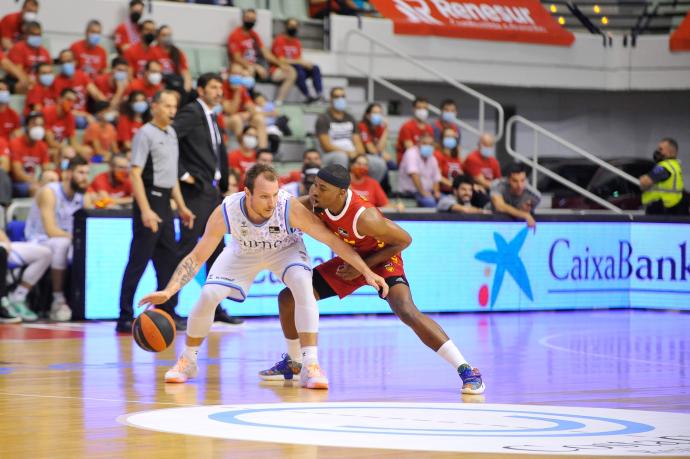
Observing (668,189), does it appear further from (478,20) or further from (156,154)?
(156,154)

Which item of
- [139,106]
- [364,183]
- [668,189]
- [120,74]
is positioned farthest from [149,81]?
[668,189]

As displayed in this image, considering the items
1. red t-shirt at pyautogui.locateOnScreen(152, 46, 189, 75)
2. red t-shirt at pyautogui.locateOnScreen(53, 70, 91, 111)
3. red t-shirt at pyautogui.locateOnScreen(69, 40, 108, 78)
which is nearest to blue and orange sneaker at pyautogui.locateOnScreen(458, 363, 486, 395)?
Result: red t-shirt at pyautogui.locateOnScreen(53, 70, 91, 111)

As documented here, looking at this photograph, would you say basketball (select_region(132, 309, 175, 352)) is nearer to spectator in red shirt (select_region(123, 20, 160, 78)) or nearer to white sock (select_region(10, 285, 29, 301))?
white sock (select_region(10, 285, 29, 301))

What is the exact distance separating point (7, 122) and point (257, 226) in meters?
8.81

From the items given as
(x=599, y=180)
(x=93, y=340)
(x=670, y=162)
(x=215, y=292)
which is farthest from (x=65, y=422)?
(x=599, y=180)

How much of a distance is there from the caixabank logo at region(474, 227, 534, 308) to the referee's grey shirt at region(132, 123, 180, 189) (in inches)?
193

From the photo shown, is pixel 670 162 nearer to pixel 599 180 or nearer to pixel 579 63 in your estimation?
pixel 599 180

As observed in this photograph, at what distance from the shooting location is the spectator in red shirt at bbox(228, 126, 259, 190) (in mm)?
16656

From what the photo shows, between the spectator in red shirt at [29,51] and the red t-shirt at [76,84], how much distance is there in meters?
0.37

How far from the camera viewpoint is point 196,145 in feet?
41.0

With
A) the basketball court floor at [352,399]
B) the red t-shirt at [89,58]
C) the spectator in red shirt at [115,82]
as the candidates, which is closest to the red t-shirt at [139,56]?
the red t-shirt at [89,58]

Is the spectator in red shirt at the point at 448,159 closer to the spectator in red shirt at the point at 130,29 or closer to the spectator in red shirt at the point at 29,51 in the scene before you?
the spectator in red shirt at the point at 130,29

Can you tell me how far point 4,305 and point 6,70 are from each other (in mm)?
4979

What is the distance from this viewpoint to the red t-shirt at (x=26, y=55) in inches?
689
